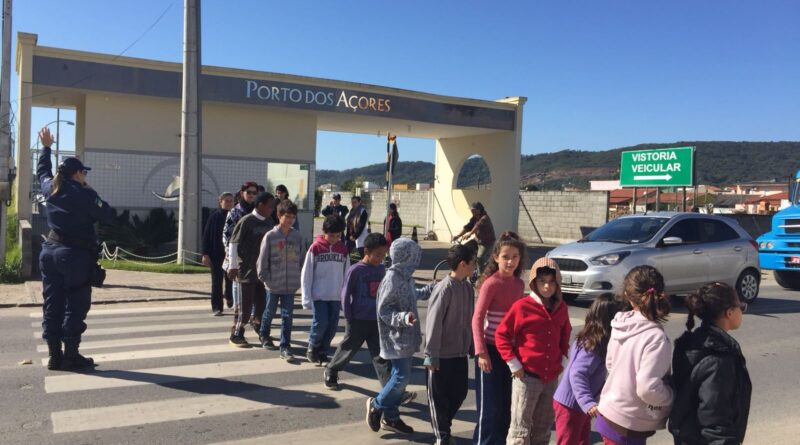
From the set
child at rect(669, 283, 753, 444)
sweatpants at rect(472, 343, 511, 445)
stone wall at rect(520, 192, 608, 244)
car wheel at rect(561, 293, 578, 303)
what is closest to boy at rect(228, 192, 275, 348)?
sweatpants at rect(472, 343, 511, 445)

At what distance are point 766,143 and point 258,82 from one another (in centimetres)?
9692

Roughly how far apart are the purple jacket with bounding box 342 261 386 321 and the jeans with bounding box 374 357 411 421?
29.5 inches

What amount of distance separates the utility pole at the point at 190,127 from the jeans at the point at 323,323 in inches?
356

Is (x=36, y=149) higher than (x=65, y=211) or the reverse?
higher

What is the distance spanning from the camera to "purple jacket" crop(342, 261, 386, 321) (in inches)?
222

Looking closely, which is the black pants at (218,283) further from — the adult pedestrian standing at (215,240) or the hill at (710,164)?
the hill at (710,164)

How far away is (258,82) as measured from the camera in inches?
744

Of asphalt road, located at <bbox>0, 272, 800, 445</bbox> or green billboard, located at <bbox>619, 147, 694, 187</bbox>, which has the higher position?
green billboard, located at <bbox>619, 147, 694, 187</bbox>

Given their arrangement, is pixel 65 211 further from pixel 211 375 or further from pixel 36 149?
pixel 36 149

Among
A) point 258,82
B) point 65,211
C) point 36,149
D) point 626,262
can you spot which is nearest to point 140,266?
point 36,149

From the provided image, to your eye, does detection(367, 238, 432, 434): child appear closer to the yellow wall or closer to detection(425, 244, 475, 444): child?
detection(425, 244, 475, 444): child

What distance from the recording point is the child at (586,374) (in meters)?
3.72

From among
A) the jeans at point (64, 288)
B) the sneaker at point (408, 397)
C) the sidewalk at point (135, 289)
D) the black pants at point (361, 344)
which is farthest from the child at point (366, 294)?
the sidewalk at point (135, 289)

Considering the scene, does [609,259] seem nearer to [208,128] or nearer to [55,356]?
[55,356]
